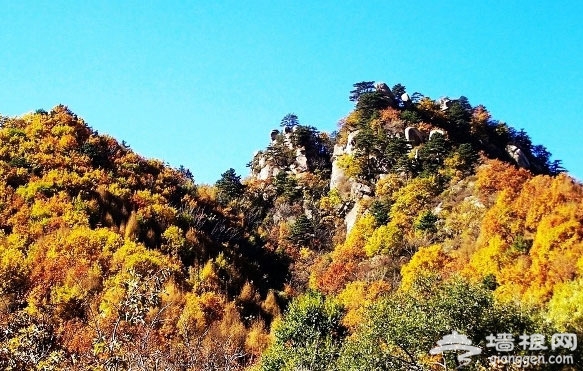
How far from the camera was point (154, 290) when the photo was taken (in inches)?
422

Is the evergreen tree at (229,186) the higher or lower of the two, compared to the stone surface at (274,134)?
lower

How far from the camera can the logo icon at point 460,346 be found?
17984mm

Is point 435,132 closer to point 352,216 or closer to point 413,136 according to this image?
point 413,136

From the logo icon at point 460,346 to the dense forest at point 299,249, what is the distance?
30 cm

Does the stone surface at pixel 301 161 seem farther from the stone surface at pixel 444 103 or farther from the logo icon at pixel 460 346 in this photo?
the logo icon at pixel 460 346

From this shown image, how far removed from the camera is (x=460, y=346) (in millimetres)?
18062

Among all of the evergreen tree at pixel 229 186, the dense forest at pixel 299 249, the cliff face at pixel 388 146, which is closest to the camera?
the dense forest at pixel 299 249

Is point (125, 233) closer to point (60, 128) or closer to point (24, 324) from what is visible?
point (60, 128)

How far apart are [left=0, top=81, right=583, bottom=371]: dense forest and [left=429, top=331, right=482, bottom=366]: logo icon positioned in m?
0.30

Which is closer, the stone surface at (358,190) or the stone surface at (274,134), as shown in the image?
the stone surface at (358,190)

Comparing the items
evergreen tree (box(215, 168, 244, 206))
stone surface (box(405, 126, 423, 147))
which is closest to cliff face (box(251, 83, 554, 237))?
stone surface (box(405, 126, 423, 147))

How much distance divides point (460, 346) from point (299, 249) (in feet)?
124

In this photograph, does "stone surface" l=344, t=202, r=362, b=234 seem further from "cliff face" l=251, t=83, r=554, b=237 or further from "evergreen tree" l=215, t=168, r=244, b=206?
"evergreen tree" l=215, t=168, r=244, b=206

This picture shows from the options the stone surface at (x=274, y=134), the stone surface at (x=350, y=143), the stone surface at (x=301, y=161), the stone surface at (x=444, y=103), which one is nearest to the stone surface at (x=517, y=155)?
the stone surface at (x=444, y=103)
